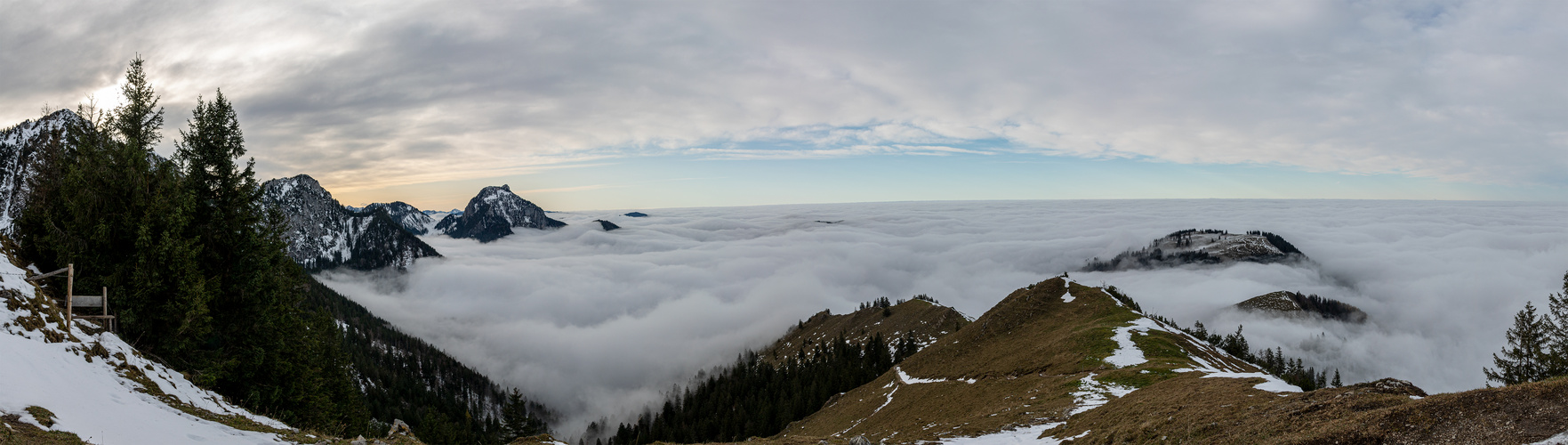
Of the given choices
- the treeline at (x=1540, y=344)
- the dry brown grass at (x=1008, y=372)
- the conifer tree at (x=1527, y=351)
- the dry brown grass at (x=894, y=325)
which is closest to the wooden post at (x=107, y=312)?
the dry brown grass at (x=1008, y=372)

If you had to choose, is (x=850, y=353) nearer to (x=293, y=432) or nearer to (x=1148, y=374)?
(x=1148, y=374)

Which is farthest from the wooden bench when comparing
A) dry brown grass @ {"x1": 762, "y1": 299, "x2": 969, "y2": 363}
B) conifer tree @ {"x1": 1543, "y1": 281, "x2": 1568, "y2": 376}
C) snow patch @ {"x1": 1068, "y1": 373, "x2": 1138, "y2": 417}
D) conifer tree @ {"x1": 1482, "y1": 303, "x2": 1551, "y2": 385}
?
dry brown grass @ {"x1": 762, "y1": 299, "x2": 969, "y2": 363}

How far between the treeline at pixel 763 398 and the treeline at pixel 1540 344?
7477 cm

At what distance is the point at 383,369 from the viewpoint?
164625 millimetres

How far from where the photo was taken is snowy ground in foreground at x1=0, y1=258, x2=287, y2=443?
13492 millimetres

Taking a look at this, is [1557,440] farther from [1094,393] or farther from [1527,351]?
[1527,351]

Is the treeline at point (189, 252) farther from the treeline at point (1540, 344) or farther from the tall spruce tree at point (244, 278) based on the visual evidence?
the treeline at point (1540, 344)

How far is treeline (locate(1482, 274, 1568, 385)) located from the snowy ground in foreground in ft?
314

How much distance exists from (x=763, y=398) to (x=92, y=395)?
102 m

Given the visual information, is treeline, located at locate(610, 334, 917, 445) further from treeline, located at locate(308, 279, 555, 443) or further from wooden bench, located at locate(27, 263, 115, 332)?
wooden bench, located at locate(27, 263, 115, 332)

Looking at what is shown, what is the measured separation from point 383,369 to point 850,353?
141668 millimetres

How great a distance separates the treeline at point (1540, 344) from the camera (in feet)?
175

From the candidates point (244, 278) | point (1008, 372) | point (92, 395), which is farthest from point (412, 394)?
point (92, 395)

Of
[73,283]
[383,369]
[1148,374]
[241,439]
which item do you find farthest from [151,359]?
[383,369]
